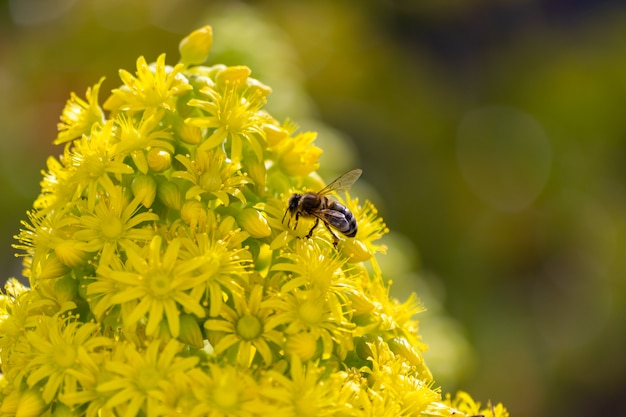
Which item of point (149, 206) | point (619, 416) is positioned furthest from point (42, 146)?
point (619, 416)

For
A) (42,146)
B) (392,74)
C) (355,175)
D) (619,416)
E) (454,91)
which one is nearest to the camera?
(355,175)

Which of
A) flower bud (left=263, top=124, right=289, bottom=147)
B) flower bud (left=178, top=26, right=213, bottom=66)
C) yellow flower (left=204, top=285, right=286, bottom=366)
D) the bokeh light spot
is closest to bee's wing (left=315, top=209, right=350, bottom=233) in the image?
flower bud (left=263, top=124, right=289, bottom=147)

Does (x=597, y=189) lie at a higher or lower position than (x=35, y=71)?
higher

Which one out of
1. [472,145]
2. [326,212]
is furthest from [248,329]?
[472,145]

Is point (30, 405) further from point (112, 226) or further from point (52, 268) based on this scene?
point (112, 226)

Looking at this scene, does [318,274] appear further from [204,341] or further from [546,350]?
[546,350]
